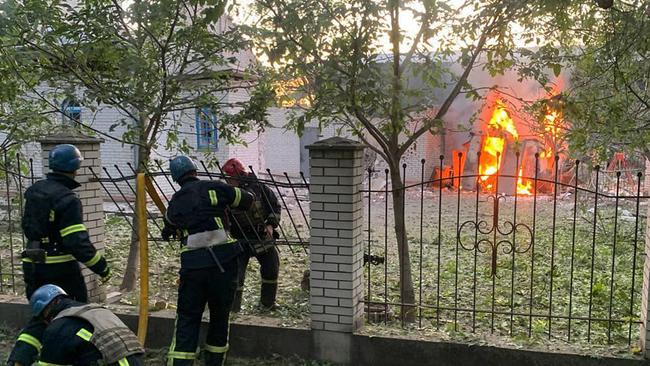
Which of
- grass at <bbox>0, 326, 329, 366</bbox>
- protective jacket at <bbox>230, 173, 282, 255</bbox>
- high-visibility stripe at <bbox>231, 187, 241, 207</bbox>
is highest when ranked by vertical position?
high-visibility stripe at <bbox>231, 187, 241, 207</bbox>

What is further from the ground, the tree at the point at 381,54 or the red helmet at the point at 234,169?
the tree at the point at 381,54

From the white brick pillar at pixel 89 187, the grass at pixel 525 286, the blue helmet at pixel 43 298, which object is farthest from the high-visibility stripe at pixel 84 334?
the white brick pillar at pixel 89 187

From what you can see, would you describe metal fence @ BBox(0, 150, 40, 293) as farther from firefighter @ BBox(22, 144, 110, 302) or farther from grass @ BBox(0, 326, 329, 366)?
firefighter @ BBox(22, 144, 110, 302)

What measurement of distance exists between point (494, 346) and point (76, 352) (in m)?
2.89

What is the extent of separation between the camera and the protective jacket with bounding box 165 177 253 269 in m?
4.21

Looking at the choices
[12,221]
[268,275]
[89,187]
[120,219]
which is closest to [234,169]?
[268,275]

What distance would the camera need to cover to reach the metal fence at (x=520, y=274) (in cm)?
466

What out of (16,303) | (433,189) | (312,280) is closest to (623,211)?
(433,189)

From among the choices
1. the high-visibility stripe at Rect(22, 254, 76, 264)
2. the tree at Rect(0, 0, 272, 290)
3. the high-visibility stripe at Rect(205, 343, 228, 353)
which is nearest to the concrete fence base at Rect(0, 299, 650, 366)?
the high-visibility stripe at Rect(205, 343, 228, 353)

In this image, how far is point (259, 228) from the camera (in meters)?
5.48

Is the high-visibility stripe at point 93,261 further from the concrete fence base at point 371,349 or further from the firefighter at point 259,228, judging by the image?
the firefighter at point 259,228

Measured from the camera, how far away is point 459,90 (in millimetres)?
5102

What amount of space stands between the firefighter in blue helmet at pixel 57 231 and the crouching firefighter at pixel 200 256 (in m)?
0.65

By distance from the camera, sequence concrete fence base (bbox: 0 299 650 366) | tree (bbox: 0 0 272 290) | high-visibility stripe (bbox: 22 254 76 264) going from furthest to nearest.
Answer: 1. tree (bbox: 0 0 272 290)
2. high-visibility stripe (bbox: 22 254 76 264)
3. concrete fence base (bbox: 0 299 650 366)
